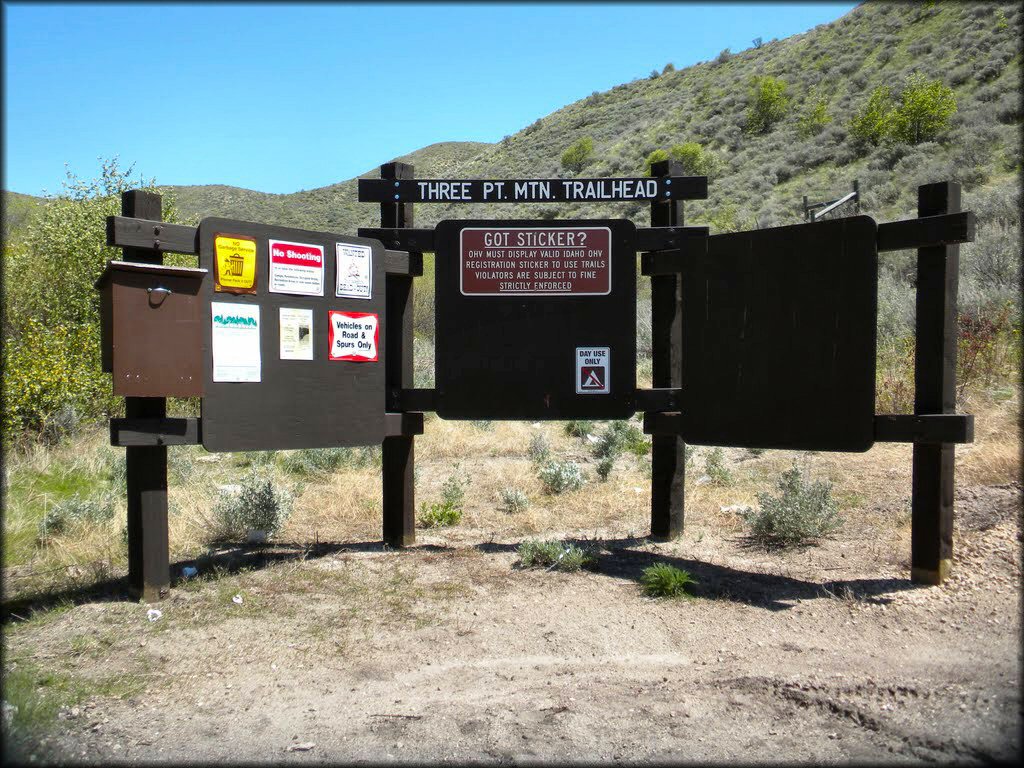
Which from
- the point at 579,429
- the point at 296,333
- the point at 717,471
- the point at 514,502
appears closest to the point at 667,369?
the point at 514,502

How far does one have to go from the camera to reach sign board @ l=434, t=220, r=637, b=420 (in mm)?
6777

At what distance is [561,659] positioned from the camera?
462 cm

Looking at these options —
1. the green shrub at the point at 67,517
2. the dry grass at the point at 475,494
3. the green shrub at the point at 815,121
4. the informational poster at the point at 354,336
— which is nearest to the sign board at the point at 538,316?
the informational poster at the point at 354,336

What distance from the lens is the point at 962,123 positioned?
103ft

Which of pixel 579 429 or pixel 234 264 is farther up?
pixel 234 264

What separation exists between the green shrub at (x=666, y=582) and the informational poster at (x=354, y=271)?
3.10 metres

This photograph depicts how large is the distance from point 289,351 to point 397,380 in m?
1.15

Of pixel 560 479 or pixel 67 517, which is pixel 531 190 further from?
pixel 67 517

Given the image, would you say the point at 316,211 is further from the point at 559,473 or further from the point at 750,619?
the point at 750,619

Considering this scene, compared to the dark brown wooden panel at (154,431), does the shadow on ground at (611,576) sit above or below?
below

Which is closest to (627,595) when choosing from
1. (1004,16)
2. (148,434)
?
(148,434)

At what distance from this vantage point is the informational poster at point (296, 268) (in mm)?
5980

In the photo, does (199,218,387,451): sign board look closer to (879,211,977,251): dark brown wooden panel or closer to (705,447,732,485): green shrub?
(879,211,977,251): dark brown wooden panel

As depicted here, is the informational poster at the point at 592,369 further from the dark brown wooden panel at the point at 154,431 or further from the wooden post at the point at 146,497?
the wooden post at the point at 146,497
